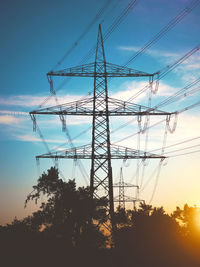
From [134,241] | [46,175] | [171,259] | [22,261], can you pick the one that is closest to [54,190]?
[46,175]

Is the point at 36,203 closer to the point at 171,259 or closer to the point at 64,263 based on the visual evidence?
the point at 64,263

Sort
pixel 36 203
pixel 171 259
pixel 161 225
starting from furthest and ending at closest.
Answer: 1. pixel 36 203
2. pixel 161 225
3. pixel 171 259

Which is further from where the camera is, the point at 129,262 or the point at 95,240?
the point at 95,240

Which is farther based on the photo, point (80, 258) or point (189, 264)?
point (80, 258)

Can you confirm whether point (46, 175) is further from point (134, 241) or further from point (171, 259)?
point (171, 259)

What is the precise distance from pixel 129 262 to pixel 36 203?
19722mm

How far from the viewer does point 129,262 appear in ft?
66.0

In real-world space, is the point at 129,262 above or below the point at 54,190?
below

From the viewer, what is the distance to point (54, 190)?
35969mm

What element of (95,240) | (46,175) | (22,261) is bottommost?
(22,261)

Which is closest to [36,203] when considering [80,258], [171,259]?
[80,258]

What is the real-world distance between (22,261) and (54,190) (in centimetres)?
1355

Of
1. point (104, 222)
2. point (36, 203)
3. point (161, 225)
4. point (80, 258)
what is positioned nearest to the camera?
point (104, 222)

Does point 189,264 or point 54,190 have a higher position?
point 54,190
